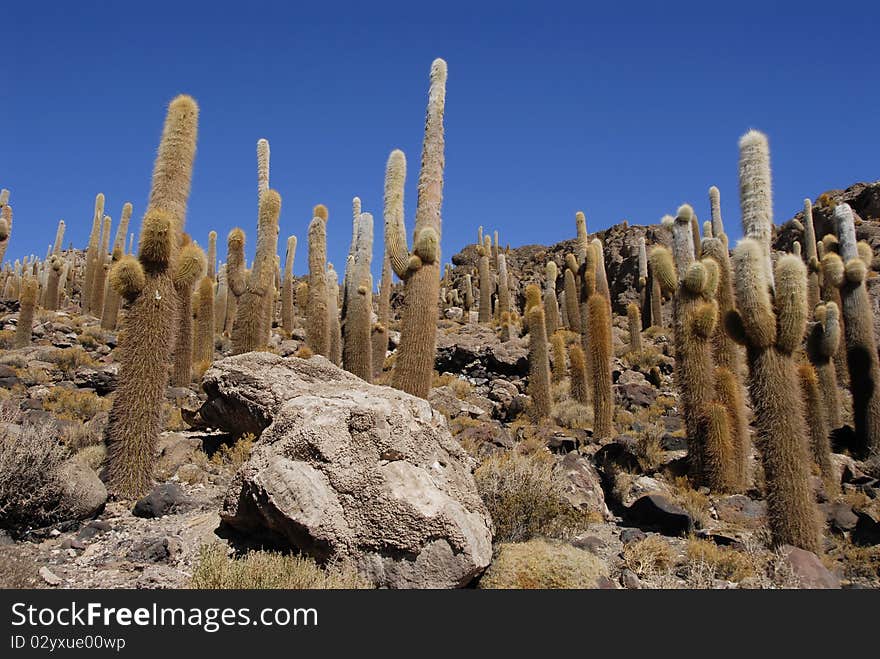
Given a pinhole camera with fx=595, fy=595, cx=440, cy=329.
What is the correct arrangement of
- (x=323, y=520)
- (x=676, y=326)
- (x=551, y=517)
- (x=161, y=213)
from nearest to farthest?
(x=323, y=520) → (x=551, y=517) → (x=161, y=213) → (x=676, y=326)

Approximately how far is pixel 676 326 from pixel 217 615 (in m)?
9.86

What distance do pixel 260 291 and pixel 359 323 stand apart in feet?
9.02

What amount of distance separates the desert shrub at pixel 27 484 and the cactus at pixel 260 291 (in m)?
7.38

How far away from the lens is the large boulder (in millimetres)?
5145

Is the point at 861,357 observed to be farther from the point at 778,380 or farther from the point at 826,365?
the point at 778,380

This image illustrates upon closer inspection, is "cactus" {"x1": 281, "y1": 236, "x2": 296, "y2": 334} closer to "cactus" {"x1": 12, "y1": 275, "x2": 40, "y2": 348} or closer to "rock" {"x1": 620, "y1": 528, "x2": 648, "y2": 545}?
"cactus" {"x1": 12, "y1": 275, "x2": 40, "y2": 348}

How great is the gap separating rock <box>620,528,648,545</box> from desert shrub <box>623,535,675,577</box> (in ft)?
1.40

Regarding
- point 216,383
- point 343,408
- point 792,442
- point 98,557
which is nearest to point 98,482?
point 98,557

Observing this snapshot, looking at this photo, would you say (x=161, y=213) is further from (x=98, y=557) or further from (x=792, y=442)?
(x=792, y=442)

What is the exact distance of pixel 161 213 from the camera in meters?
8.42

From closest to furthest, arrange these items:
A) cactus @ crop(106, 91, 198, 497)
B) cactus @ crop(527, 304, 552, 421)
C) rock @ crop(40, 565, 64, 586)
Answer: rock @ crop(40, 565, 64, 586), cactus @ crop(106, 91, 198, 497), cactus @ crop(527, 304, 552, 421)

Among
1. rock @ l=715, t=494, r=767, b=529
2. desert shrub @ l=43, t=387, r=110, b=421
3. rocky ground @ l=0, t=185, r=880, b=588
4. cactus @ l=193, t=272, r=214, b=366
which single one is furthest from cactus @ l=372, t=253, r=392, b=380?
rock @ l=715, t=494, r=767, b=529

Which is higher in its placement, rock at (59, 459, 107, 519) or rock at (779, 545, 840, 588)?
rock at (59, 459, 107, 519)

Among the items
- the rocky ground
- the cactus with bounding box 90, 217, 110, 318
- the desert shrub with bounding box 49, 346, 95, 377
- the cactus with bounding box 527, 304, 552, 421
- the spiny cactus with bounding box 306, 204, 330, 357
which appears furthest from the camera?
the cactus with bounding box 90, 217, 110, 318
